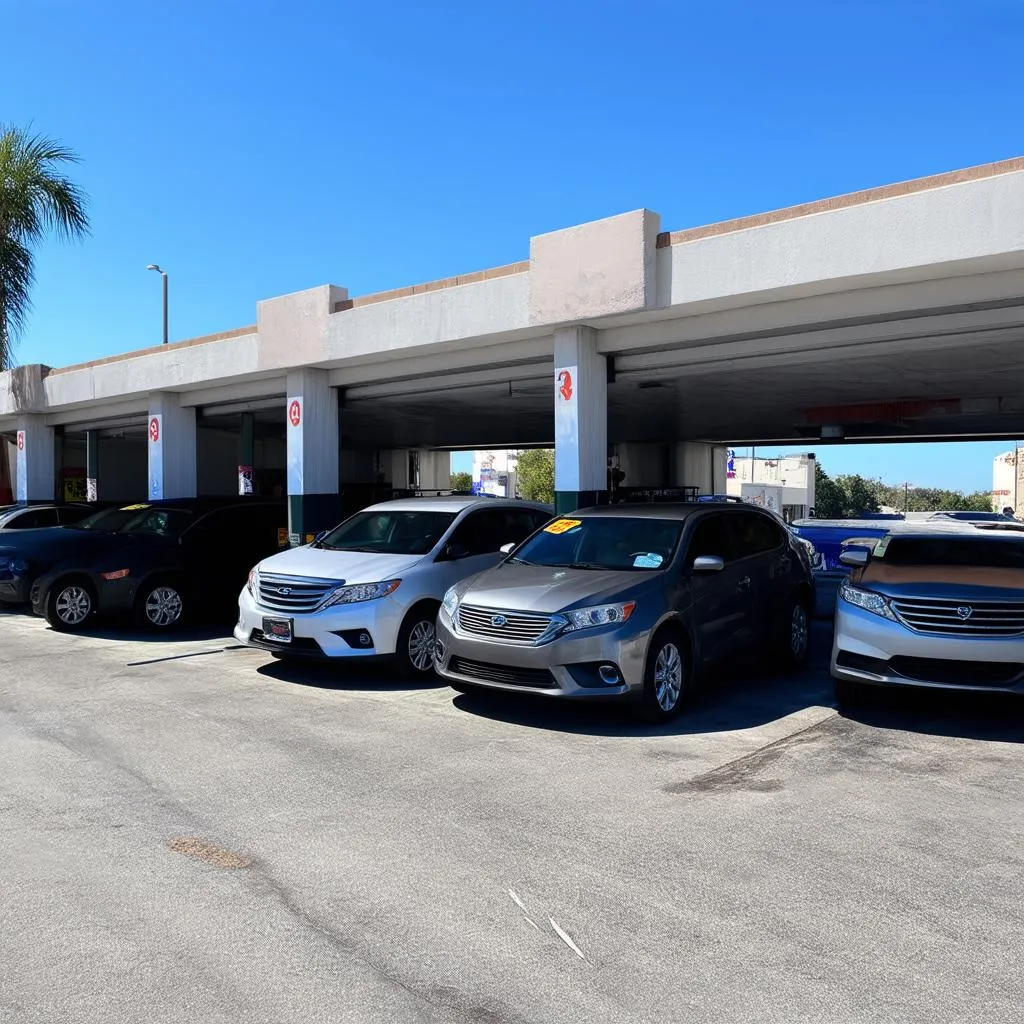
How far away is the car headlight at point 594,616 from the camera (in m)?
7.04

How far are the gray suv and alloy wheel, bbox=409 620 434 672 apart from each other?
0.98 meters

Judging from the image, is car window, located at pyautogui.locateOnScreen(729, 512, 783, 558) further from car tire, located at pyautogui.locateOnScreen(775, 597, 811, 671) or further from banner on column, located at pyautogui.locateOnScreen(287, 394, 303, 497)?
banner on column, located at pyautogui.locateOnScreen(287, 394, 303, 497)

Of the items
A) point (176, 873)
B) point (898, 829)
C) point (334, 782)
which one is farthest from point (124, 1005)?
point (898, 829)

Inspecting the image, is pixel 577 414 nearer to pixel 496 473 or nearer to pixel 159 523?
pixel 159 523

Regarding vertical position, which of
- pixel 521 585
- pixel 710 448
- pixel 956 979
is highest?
pixel 710 448

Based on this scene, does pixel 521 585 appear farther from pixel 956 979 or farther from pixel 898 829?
pixel 956 979

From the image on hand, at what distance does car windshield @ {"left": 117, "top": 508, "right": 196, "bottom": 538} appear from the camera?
12.4 metres

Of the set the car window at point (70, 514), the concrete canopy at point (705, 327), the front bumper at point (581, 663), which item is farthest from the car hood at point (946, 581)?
the car window at point (70, 514)

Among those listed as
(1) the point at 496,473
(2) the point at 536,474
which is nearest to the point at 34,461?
(2) the point at 536,474

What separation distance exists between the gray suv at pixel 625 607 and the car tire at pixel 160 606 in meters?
5.38

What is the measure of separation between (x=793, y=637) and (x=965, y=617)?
263 centimetres

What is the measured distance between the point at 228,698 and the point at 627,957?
530 cm

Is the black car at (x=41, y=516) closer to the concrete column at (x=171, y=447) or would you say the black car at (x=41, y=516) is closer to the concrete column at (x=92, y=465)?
the concrete column at (x=171, y=447)

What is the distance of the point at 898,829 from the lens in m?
4.95
